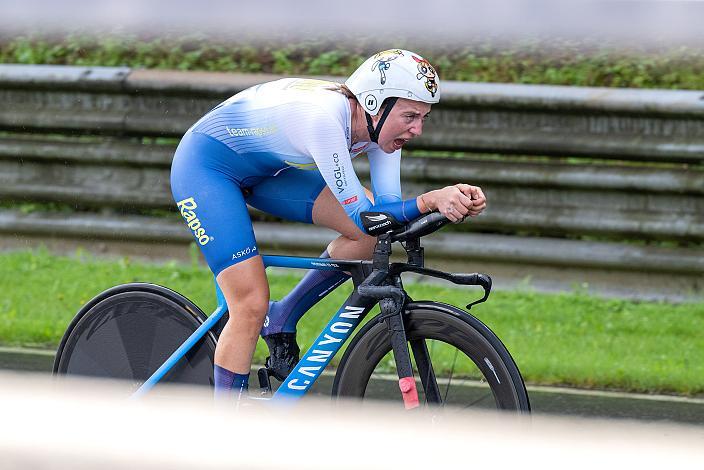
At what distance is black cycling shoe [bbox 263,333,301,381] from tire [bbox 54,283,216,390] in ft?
0.90

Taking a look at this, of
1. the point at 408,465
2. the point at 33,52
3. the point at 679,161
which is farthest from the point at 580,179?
the point at 408,465

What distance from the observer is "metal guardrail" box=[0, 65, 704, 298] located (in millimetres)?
8352

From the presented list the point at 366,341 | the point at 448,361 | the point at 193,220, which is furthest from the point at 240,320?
the point at 448,361

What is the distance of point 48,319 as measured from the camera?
25.8ft

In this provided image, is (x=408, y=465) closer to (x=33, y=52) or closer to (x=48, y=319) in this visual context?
(x=48, y=319)

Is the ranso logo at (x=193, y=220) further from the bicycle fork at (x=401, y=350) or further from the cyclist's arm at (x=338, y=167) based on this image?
the bicycle fork at (x=401, y=350)

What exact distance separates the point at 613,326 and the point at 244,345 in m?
3.56

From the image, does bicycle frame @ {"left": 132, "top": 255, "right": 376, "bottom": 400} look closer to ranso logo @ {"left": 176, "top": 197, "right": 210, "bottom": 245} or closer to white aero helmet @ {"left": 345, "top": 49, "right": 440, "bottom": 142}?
ranso logo @ {"left": 176, "top": 197, "right": 210, "bottom": 245}

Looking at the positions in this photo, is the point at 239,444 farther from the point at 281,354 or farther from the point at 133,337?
the point at 133,337

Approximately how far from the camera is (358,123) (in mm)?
4488

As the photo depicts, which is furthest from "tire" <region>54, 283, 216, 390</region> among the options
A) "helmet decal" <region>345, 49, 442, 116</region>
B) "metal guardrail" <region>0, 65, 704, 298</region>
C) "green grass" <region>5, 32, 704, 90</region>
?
"green grass" <region>5, 32, 704, 90</region>

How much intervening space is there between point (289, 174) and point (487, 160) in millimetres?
4134

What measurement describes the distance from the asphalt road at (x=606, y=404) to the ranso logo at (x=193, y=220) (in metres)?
1.66

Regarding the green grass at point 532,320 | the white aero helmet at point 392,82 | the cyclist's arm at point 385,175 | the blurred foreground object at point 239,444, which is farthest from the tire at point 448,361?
the blurred foreground object at point 239,444
